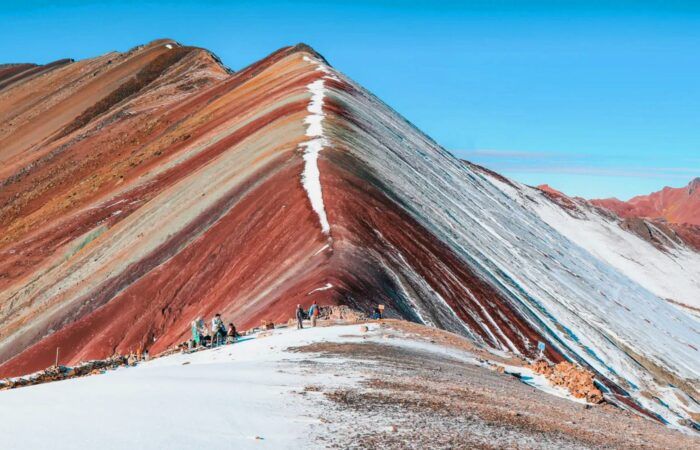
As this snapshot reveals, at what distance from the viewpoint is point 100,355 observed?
108ft

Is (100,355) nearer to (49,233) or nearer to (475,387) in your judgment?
(475,387)

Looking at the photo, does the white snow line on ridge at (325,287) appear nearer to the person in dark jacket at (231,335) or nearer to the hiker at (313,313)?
the hiker at (313,313)

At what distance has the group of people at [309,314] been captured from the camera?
22.9 meters

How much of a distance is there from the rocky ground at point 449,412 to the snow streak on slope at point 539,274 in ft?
70.0

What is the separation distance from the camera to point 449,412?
44.7ft

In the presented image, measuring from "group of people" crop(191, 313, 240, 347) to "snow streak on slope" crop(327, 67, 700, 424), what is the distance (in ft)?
72.9

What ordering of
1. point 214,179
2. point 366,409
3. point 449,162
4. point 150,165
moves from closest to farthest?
point 366,409 → point 214,179 → point 150,165 → point 449,162

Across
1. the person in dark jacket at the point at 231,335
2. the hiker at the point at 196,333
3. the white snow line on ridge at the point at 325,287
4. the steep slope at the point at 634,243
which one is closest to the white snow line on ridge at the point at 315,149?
the white snow line on ridge at the point at 325,287

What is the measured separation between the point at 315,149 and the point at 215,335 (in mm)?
25973

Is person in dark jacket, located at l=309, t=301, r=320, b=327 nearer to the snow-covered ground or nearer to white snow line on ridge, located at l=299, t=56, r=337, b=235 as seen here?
the snow-covered ground

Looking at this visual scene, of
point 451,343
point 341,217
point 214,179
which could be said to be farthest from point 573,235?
point 451,343

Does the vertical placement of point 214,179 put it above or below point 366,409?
above

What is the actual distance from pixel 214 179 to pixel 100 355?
69.0 feet

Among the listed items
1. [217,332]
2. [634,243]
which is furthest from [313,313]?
[634,243]
